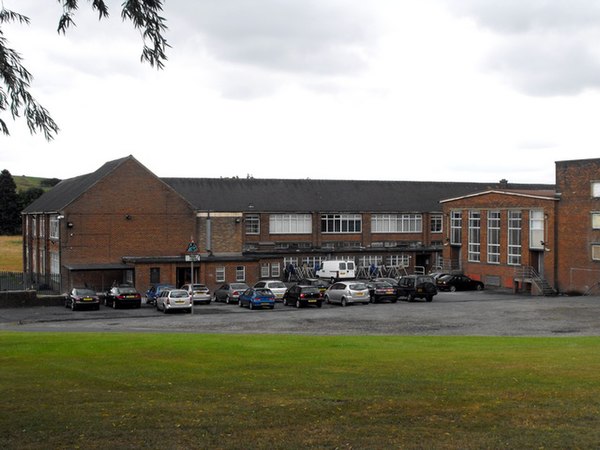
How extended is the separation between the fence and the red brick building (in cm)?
40

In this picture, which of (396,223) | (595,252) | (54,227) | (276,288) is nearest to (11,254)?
(54,227)

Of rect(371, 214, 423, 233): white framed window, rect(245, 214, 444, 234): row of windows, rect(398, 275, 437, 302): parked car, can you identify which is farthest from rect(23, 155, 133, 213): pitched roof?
rect(371, 214, 423, 233): white framed window

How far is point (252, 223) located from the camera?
232 feet

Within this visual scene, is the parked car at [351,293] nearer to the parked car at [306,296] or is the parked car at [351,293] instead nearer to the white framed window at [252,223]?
the parked car at [306,296]

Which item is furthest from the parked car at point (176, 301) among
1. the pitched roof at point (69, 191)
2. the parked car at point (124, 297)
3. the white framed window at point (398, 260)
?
the white framed window at point (398, 260)

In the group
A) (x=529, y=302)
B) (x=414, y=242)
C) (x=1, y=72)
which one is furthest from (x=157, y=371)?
(x=414, y=242)

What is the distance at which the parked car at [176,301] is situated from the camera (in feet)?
134

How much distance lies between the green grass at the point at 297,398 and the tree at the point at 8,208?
99.6 metres

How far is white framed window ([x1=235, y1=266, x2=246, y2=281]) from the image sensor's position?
181 feet

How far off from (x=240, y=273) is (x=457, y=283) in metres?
16.1

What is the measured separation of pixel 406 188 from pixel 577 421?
69141 mm

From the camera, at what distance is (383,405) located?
1223 cm

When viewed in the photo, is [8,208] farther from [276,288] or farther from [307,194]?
[276,288]

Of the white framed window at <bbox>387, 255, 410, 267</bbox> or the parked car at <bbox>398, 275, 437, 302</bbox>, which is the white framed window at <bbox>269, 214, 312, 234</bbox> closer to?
the white framed window at <bbox>387, 255, 410, 267</bbox>
